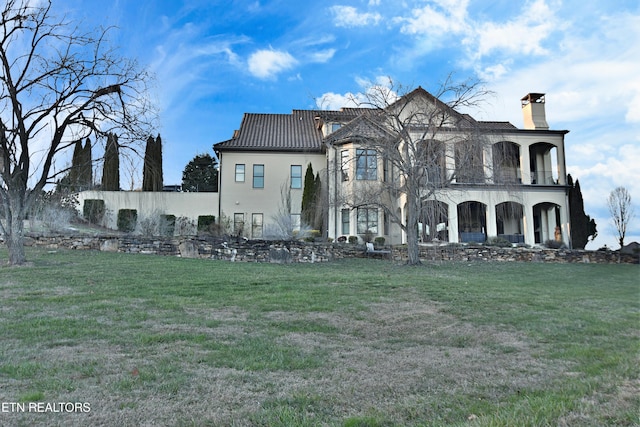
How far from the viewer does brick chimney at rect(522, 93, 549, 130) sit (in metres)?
27.2

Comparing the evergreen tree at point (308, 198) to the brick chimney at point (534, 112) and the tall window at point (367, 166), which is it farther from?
the brick chimney at point (534, 112)

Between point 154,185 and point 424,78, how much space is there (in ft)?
52.5

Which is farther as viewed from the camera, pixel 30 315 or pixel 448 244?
pixel 448 244

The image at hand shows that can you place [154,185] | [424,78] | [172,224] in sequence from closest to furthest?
[424,78] → [172,224] → [154,185]

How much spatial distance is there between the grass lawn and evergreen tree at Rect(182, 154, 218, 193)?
2734 centimetres

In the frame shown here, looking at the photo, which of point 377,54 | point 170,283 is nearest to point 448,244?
point 377,54

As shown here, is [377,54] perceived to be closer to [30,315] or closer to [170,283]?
[170,283]

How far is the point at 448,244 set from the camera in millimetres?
20312

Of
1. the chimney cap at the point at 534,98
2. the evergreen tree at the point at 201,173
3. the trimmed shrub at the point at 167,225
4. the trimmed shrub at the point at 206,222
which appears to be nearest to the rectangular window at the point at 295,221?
the trimmed shrub at the point at 206,222

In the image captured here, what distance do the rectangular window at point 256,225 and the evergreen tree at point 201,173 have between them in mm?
11128

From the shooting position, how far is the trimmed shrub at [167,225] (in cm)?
2133

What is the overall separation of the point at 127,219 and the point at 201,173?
13.3m

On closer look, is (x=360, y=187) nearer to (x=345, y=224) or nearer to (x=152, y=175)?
(x=345, y=224)

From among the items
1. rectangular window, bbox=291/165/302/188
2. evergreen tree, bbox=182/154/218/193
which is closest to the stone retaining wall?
rectangular window, bbox=291/165/302/188
